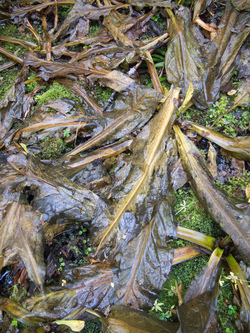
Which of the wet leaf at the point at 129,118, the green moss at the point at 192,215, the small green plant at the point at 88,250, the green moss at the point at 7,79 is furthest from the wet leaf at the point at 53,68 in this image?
the small green plant at the point at 88,250

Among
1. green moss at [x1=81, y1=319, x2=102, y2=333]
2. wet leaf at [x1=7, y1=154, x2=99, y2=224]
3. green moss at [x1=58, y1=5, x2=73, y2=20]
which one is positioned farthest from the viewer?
green moss at [x1=58, y1=5, x2=73, y2=20]

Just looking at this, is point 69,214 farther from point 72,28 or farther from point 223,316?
point 72,28

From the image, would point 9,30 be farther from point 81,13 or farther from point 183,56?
point 183,56

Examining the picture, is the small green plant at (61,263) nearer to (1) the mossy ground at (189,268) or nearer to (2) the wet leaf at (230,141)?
(1) the mossy ground at (189,268)

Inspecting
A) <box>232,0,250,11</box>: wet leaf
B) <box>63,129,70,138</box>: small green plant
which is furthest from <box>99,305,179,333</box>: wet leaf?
<box>232,0,250,11</box>: wet leaf

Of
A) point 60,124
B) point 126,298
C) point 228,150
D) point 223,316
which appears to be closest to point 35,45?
point 60,124

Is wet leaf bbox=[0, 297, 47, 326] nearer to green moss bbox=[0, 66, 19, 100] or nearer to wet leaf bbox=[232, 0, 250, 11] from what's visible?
green moss bbox=[0, 66, 19, 100]
